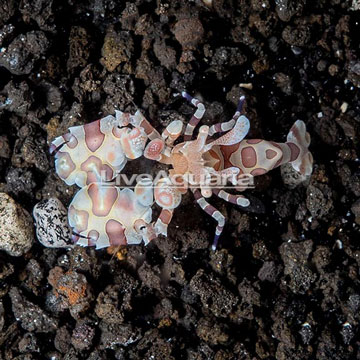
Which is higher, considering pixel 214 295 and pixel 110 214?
pixel 110 214

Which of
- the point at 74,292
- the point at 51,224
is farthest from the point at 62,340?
the point at 51,224

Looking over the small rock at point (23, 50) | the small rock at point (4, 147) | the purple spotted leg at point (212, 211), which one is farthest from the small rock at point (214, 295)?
the small rock at point (23, 50)

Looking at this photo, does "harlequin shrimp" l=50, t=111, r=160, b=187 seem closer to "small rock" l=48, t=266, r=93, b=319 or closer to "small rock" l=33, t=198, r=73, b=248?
"small rock" l=33, t=198, r=73, b=248

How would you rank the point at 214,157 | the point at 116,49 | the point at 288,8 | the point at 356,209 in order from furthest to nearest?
the point at 356,209 < the point at 288,8 < the point at 116,49 < the point at 214,157

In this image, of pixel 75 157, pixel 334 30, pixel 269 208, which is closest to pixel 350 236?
pixel 269 208

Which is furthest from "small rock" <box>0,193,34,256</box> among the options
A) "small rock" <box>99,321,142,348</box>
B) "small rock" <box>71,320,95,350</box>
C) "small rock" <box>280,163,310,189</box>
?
"small rock" <box>280,163,310,189</box>

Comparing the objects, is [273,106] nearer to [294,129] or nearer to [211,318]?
[294,129]

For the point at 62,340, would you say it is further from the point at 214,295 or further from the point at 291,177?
the point at 291,177
